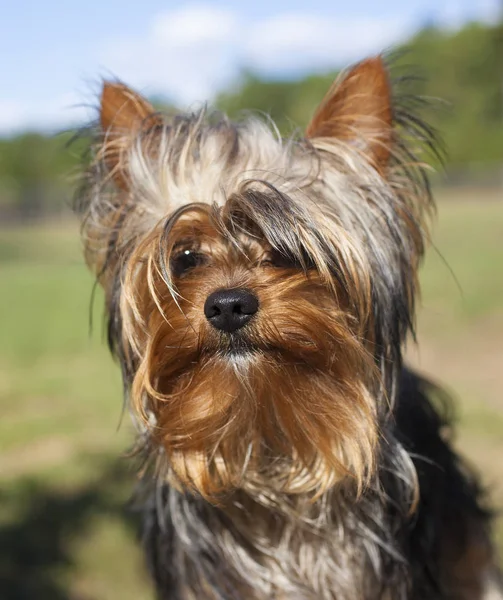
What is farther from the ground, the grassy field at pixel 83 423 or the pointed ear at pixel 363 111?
the pointed ear at pixel 363 111

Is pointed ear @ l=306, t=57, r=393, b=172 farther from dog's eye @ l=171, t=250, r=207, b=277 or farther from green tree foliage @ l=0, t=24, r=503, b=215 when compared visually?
green tree foliage @ l=0, t=24, r=503, b=215

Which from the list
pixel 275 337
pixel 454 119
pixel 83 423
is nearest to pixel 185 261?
pixel 275 337

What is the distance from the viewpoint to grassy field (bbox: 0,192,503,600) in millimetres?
4031

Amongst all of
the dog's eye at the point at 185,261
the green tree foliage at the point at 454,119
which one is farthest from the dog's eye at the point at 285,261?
the green tree foliage at the point at 454,119

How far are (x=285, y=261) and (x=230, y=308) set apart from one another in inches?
11.8

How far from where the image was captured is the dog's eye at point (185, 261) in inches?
101

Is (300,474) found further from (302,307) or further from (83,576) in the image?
(83,576)

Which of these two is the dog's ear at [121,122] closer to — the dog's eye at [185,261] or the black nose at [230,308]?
the dog's eye at [185,261]

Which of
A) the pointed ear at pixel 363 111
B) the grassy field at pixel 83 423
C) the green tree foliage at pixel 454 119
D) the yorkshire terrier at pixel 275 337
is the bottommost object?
the green tree foliage at pixel 454 119

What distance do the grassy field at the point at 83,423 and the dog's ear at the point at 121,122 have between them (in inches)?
41.8

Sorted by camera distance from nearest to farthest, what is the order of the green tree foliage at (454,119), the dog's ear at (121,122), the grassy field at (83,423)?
the dog's ear at (121,122) → the grassy field at (83,423) → the green tree foliage at (454,119)

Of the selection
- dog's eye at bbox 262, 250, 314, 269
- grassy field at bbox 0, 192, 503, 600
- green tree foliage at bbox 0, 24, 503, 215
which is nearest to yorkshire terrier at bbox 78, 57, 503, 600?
dog's eye at bbox 262, 250, 314, 269

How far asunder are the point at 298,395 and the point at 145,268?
0.63 m

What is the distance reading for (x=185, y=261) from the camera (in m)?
2.60
